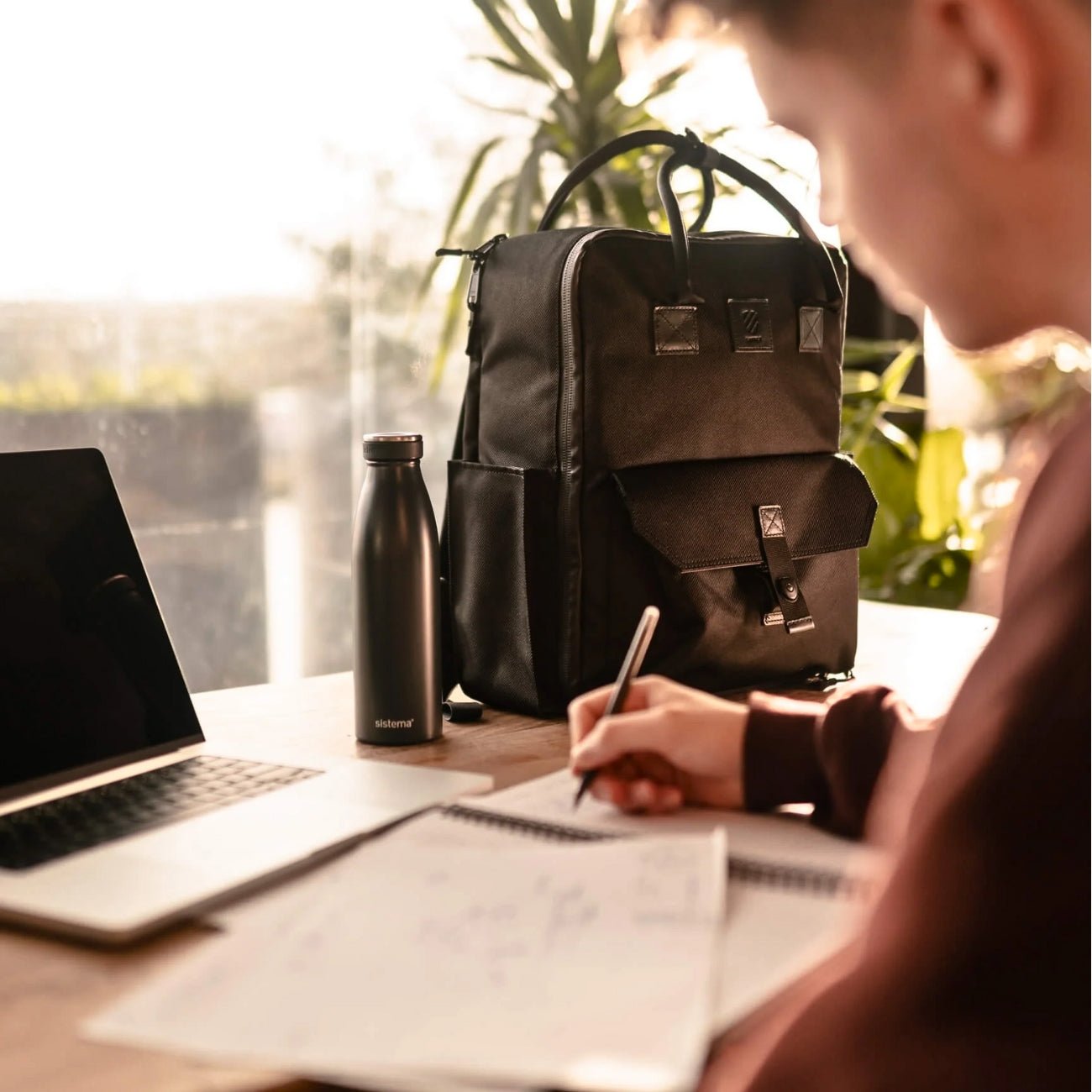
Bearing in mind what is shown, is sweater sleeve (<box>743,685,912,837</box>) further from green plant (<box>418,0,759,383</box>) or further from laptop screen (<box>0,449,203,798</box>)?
green plant (<box>418,0,759,383</box>)

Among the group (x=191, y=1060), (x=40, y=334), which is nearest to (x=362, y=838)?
(x=191, y=1060)

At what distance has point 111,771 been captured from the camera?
1045 millimetres

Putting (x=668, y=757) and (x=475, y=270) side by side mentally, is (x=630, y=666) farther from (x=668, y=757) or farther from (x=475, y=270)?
(x=475, y=270)

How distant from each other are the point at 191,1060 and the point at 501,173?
2985 mm

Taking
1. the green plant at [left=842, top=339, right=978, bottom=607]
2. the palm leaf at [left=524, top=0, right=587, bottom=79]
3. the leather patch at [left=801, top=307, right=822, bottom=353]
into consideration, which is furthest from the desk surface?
the palm leaf at [left=524, top=0, right=587, bottom=79]

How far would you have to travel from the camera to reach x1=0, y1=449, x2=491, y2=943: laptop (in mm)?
793

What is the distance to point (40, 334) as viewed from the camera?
257 cm

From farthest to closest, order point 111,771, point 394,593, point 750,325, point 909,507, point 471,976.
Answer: point 909,507
point 750,325
point 394,593
point 111,771
point 471,976

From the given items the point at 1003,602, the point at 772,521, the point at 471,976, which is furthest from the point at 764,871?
the point at 772,521

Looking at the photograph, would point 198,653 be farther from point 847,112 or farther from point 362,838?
point 847,112

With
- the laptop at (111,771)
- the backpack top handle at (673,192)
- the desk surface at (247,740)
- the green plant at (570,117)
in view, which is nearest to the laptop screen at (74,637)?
the laptop at (111,771)

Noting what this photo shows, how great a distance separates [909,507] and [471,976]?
8.57 feet

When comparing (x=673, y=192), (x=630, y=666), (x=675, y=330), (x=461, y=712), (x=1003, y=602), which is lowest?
(x=461, y=712)

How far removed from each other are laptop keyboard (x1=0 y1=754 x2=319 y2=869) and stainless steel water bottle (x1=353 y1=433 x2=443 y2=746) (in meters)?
0.15
